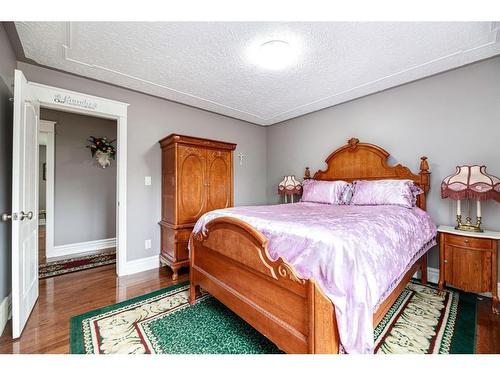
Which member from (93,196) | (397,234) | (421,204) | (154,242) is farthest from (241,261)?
(93,196)

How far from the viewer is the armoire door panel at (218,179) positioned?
3.13 metres

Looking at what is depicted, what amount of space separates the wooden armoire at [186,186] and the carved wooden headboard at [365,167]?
5.32 ft

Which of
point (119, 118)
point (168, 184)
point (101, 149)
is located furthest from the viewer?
point (101, 149)

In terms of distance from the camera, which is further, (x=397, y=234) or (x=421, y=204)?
(x=421, y=204)

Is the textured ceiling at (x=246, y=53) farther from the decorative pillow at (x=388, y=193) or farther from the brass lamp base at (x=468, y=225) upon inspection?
the brass lamp base at (x=468, y=225)

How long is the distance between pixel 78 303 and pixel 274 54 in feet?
9.92

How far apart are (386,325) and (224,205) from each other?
226cm

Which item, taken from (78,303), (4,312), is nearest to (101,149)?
(78,303)

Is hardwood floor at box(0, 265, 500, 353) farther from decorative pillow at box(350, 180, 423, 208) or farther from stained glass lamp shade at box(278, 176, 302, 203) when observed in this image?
stained glass lamp shade at box(278, 176, 302, 203)

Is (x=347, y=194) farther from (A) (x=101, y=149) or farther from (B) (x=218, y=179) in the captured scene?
(A) (x=101, y=149)

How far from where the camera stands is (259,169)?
15.4 feet

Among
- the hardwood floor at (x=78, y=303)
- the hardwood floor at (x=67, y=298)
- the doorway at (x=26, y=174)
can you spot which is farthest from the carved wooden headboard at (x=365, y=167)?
the doorway at (x=26, y=174)

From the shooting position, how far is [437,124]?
8.68 ft
